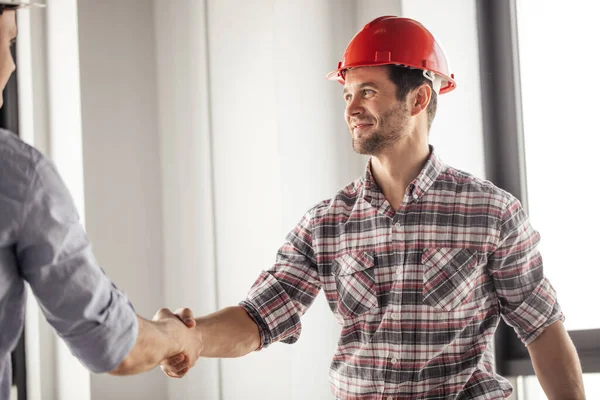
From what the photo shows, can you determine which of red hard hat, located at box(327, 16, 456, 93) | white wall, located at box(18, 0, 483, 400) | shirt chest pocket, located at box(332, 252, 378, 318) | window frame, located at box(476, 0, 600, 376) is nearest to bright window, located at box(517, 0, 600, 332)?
window frame, located at box(476, 0, 600, 376)

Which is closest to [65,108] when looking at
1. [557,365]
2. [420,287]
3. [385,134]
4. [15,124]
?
[15,124]

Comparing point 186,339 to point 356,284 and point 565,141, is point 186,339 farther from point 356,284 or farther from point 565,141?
point 565,141

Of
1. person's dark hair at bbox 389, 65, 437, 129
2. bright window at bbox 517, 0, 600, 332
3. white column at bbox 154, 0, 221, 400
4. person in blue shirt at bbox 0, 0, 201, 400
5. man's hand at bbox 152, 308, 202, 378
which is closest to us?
person in blue shirt at bbox 0, 0, 201, 400

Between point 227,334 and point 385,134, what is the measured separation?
0.68 metres

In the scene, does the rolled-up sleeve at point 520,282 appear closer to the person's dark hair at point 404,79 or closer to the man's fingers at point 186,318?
the person's dark hair at point 404,79

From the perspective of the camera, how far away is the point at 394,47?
1942 millimetres

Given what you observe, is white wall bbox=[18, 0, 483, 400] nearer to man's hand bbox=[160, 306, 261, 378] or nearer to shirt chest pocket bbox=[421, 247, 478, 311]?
man's hand bbox=[160, 306, 261, 378]

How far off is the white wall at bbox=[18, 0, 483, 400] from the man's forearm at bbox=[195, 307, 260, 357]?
79cm

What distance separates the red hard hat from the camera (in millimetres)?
1938

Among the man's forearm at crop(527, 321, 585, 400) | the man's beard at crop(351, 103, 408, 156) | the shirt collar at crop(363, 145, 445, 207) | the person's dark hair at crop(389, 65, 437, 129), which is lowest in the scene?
the man's forearm at crop(527, 321, 585, 400)

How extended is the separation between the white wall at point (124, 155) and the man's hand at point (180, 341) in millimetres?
1354

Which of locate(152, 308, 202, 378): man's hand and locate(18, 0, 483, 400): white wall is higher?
locate(18, 0, 483, 400): white wall

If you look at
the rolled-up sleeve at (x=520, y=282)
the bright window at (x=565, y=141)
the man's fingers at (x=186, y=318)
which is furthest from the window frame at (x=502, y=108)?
the man's fingers at (x=186, y=318)

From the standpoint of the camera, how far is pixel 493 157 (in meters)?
2.79
